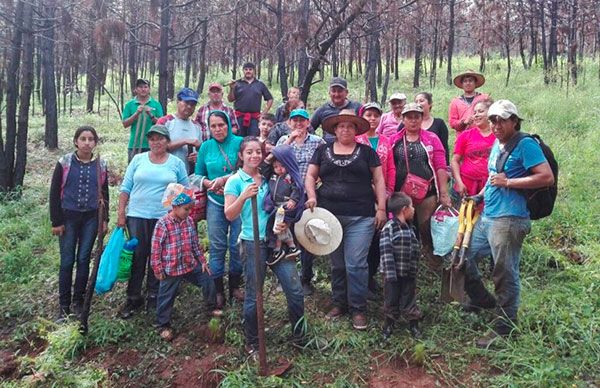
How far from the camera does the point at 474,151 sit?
455cm

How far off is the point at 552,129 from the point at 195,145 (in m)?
7.42

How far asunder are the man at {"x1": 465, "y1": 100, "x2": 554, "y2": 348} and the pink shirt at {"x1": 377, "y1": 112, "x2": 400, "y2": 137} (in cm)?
150

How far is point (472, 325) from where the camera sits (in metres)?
4.15

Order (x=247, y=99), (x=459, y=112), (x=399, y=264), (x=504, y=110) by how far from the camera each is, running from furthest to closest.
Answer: (x=247, y=99), (x=459, y=112), (x=399, y=264), (x=504, y=110)

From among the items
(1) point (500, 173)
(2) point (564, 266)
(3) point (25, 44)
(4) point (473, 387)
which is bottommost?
(4) point (473, 387)

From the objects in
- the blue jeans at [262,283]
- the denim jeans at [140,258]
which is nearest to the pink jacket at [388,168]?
the blue jeans at [262,283]

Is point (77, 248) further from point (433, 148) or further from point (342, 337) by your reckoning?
point (433, 148)

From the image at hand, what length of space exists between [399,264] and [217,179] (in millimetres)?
1810

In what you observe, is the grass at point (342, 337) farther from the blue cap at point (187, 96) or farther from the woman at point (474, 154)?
the blue cap at point (187, 96)

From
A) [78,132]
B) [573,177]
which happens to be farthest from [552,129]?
[78,132]

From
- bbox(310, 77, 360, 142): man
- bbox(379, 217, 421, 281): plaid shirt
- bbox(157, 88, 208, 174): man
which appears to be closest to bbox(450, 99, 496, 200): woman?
bbox(379, 217, 421, 281): plaid shirt

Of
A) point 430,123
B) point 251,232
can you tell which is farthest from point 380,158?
point 251,232

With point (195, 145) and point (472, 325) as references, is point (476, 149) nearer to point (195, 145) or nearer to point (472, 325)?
point (472, 325)

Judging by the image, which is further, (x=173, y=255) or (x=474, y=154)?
(x=474, y=154)
